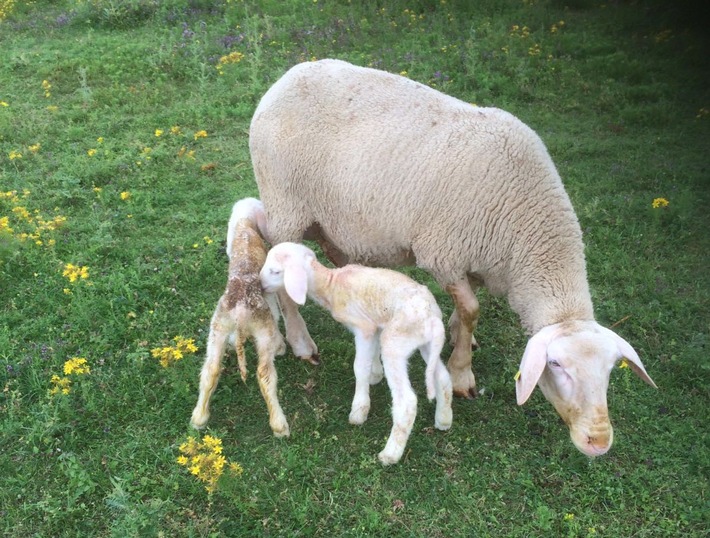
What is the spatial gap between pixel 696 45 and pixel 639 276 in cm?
594

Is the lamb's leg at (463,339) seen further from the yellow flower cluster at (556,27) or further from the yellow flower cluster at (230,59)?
the yellow flower cluster at (556,27)

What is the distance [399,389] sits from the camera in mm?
3805

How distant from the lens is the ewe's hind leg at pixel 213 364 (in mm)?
4055

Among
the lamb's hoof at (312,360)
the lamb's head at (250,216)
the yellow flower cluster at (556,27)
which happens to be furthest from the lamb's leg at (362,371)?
the yellow flower cluster at (556,27)

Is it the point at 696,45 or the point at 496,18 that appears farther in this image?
the point at 496,18

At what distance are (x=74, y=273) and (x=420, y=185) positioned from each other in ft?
9.20

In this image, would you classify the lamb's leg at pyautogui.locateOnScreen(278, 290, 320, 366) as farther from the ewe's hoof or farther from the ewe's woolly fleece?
the ewe's hoof

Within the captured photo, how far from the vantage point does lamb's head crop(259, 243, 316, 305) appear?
3996 mm

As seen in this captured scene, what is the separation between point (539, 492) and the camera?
12.5 feet

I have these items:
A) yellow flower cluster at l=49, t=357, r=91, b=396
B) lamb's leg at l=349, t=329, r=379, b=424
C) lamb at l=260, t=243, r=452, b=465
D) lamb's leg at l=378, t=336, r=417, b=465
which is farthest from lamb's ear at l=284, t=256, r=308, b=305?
yellow flower cluster at l=49, t=357, r=91, b=396

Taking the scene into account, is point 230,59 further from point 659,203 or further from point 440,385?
point 440,385

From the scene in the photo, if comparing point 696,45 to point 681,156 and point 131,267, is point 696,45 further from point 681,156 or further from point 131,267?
point 131,267

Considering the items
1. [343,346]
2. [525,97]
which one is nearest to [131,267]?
[343,346]

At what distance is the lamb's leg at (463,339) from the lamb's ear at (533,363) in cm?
72
